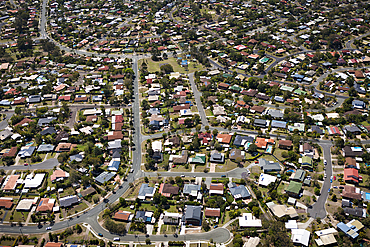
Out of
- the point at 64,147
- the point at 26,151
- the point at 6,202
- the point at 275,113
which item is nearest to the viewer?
the point at 6,202

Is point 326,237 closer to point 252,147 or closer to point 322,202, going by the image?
point 322,202

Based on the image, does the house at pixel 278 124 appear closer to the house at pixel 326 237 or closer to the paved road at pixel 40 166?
the house at pixel 326 237

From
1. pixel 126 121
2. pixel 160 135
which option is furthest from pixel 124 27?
pixel 160 135

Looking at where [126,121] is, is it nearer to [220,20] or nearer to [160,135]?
[160,135]

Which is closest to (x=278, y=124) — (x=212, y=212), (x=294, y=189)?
(x=294, y=189)

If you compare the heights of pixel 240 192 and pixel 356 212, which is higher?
pixel 356 212

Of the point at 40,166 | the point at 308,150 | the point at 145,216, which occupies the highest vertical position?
the point at 308,150

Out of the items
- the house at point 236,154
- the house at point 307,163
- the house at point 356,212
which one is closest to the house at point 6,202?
the house at point 236,154
